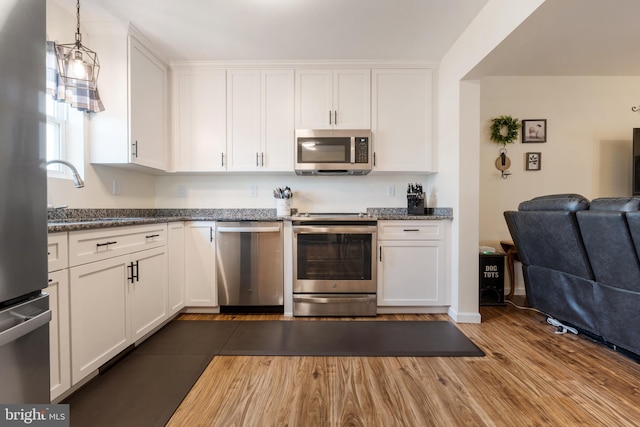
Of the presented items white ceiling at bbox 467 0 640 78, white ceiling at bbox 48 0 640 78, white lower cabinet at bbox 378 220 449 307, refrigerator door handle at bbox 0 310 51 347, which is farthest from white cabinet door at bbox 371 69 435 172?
refrigerator door handle at bbox 0 310 51 347

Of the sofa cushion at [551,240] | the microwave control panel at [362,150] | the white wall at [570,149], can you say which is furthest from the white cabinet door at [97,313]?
the white wall at [570,149]

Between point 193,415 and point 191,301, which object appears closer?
point 193,415

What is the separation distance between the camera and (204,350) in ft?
6.25

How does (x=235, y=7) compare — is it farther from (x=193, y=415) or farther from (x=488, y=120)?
(x=488, y=120)

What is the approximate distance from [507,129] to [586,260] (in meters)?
1.77

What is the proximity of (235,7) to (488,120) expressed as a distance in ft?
9.08

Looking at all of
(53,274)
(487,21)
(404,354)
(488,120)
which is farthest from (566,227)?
(53,274)

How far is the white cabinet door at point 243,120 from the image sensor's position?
9.00 ft

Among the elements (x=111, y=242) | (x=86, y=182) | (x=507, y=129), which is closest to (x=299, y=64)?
(x=86, y=182)

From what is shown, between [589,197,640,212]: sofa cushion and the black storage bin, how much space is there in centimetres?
109

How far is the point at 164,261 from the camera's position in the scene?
2236 millimetres

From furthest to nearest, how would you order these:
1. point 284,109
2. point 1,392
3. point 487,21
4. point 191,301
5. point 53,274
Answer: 1. point 284,109
2. point 191,301
3. point 487,21
4. point 53,274
5. point 1,392

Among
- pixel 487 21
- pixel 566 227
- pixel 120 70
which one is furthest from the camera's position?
pixel 120 70

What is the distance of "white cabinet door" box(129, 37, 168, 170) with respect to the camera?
7.36 feet
